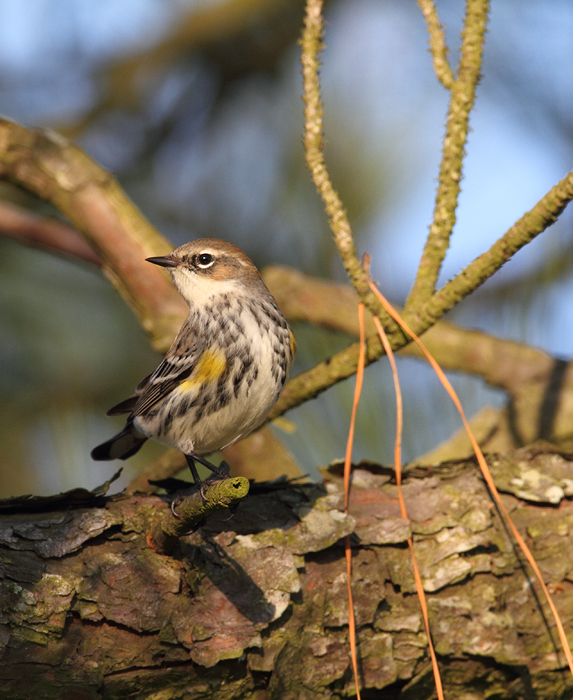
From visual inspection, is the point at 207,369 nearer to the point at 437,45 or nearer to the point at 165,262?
the point at 165,262

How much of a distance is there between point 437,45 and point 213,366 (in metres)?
1.51

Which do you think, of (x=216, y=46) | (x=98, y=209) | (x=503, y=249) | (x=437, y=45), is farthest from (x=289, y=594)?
(x=216, y=46)

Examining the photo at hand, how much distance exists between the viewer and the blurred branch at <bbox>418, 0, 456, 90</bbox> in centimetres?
242

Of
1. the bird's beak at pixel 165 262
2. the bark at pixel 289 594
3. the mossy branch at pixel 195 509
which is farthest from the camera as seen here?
the bird's beak at pixel 165 262

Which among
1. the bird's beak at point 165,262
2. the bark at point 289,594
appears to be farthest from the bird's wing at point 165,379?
the bark at point 289,594

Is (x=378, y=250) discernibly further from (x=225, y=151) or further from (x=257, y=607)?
(x=257, y=607)

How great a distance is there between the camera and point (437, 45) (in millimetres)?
2418

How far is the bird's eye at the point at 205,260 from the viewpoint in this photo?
11.0ft

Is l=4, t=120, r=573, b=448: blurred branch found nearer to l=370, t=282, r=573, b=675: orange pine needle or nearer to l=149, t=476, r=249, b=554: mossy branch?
l=370, t=282, r=573, b=675: orange pine needle

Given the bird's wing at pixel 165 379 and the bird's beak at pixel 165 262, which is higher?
the bird's beak at pixel 165 262

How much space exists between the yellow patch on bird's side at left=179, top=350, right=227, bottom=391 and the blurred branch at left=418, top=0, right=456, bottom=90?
→ 1391 millimetres

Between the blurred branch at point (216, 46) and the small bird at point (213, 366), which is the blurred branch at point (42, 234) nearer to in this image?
the small bird at point (213, 366)

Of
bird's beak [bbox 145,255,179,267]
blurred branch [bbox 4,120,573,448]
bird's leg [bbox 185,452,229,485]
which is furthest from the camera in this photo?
blurred branch [bbox 4,120,573,448]

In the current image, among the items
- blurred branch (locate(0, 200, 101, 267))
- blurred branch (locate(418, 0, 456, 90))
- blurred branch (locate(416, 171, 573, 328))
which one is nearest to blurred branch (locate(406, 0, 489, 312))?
blurred branch (locate(418, 0, 456, 90))
